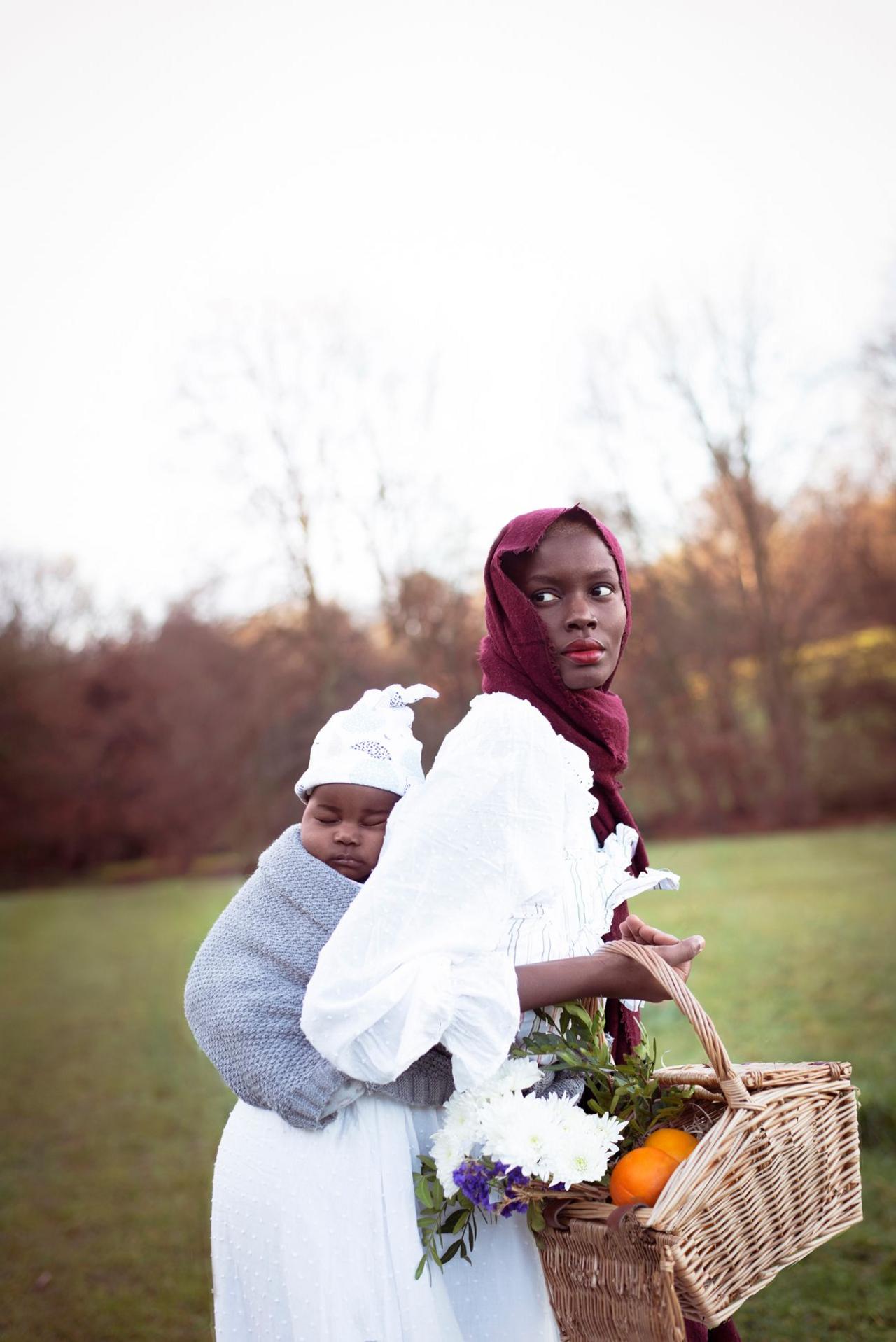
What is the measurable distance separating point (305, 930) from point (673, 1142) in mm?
683

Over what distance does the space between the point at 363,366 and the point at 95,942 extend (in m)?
9.87

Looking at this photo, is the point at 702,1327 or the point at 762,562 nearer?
the point at 702,1327

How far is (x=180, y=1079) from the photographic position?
31.3 feet

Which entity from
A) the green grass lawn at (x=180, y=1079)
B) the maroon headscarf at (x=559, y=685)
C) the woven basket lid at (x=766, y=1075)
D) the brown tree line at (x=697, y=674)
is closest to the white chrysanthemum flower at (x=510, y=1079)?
the woven basket lid at (x=766, y=1075)

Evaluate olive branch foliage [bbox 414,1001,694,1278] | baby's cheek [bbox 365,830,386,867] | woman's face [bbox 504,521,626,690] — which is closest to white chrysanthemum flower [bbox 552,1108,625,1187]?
olive branch foliage [bbox 414,1001,694,1278]

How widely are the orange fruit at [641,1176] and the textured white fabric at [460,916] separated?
0.23 meters

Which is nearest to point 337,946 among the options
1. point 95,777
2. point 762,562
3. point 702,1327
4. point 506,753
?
point 506,753

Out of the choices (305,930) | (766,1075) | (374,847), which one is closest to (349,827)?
(374,847)

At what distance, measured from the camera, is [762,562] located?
21844mm

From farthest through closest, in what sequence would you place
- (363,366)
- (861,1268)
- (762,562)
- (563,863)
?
(762,562) < (363,366) < (861,1268) < (563,863)

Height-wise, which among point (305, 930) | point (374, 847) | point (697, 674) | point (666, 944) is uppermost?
point (374, 847)

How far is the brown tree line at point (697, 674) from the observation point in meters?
19.3

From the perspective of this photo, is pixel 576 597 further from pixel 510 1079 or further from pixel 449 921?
pixel 510 1079

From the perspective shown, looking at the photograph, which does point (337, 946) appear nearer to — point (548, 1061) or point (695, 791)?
point (548, 1061)
